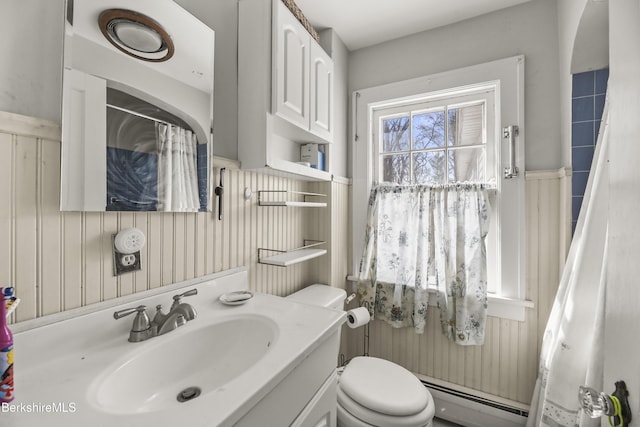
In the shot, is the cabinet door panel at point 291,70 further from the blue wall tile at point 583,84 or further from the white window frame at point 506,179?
the blue wall tile at point 583,84

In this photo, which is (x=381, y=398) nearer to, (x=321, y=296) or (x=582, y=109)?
(x=321, y=296)

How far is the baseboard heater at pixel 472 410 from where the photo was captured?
1.58m

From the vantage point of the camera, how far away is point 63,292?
73 cm

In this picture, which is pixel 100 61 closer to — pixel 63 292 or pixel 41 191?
pixel 41 191

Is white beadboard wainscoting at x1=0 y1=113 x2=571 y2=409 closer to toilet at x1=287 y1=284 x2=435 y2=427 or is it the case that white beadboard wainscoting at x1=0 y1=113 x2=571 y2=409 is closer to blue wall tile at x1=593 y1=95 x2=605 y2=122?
blue wall tile at x1=593 y1=95 x2=605 y2=122

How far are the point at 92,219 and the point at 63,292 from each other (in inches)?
7.8

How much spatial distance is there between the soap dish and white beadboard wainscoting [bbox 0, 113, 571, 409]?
0.13 m

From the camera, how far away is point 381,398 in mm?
1204

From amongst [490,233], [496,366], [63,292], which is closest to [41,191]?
[63,292]

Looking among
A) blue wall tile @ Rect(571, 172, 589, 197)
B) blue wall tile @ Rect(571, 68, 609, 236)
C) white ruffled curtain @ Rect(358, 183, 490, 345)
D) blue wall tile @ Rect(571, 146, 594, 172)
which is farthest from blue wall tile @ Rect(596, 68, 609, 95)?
white ruffled curtain @ Rect(358, 183, 490, 345)

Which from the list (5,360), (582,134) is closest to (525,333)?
(582,134)

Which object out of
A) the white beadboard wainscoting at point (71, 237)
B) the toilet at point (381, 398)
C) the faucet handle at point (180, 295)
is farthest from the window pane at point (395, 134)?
the faucet handle at point (180, 295)

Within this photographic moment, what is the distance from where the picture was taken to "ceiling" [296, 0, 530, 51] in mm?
1630

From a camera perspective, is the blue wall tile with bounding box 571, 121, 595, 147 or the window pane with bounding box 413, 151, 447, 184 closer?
the blue wall tile with bounding box 571, 121, 595, 147
